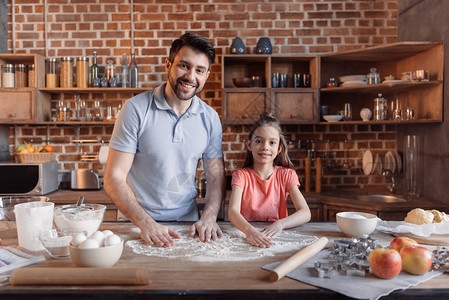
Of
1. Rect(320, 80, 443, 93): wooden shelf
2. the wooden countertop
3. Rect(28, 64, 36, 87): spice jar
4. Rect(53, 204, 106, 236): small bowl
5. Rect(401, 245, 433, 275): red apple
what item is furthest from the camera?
Rect(28, 64, 36, 87): spice jar

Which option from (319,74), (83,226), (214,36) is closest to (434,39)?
(319,74)

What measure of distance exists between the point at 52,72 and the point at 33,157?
0.80 metres

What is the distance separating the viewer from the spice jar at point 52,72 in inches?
136

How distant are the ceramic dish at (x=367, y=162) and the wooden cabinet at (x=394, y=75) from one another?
353 millimetres

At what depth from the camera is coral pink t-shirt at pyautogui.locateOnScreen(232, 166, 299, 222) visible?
2.10 metres

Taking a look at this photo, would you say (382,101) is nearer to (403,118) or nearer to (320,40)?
(403,118)

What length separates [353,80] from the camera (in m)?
3.34

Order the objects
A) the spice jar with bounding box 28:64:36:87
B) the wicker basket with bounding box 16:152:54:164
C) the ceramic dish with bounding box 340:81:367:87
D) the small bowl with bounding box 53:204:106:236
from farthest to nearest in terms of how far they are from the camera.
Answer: the spice jar with bounding box 28:64:36:87
the ceramic dish with bounding box 340:81:367:87
the wicker basket with bounding box 16:152:54:164
the small bowl with bounding box 53:204:106:236

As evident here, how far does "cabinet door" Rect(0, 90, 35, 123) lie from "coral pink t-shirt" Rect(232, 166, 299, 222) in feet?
7.14

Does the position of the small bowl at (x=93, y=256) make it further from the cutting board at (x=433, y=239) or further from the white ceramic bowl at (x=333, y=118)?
the white ceramic bowl at (x=333, y=118)

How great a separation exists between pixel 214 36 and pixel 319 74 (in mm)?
1013

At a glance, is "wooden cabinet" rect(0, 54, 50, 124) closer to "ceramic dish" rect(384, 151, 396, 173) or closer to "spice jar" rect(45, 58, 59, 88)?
"spice jar" rect(45, 58, 59, 88)

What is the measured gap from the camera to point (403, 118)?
3.27 m

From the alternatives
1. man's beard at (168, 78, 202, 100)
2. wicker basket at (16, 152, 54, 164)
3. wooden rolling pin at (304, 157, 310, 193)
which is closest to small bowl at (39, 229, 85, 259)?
man's beard at (168, 78, 202, 100)
